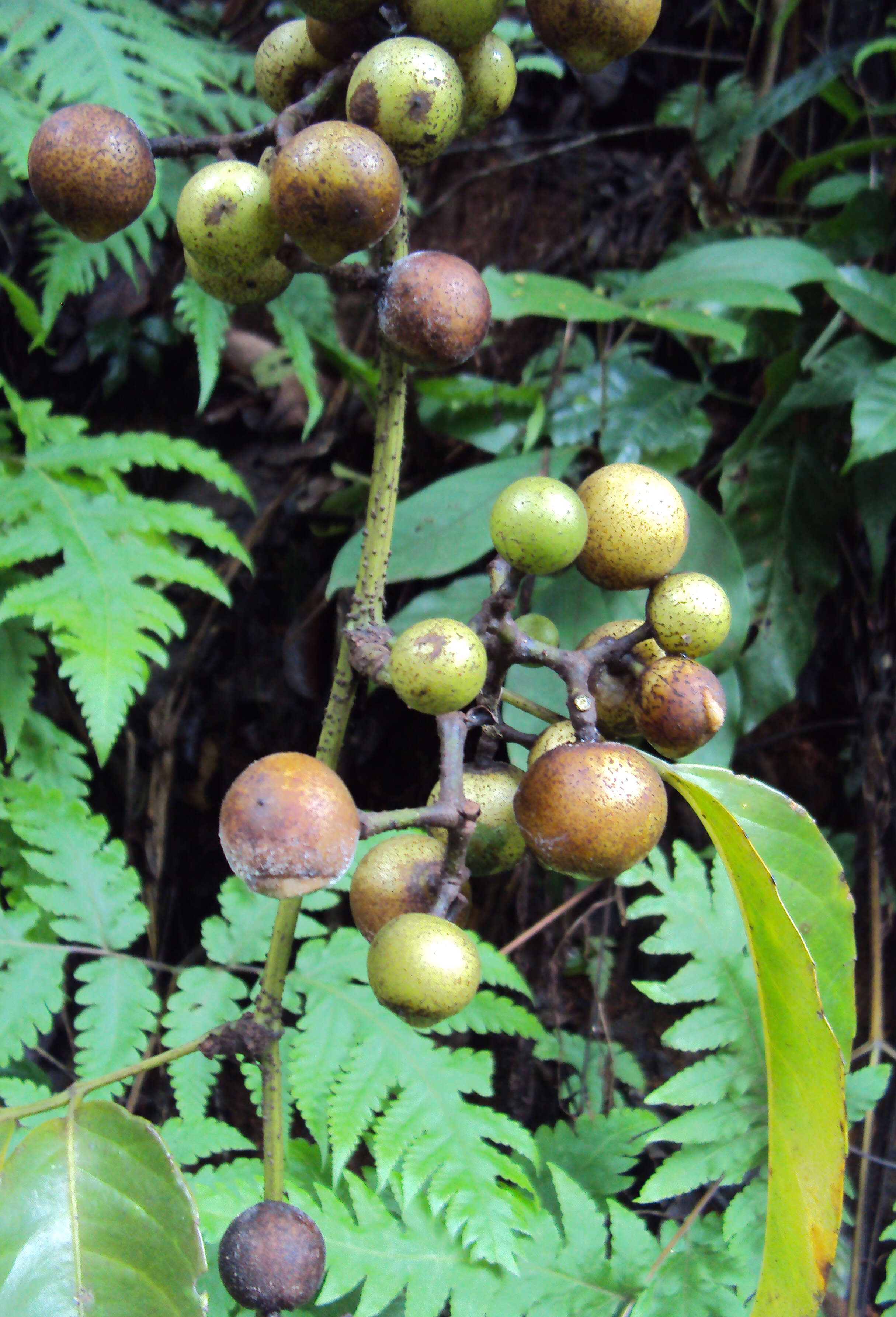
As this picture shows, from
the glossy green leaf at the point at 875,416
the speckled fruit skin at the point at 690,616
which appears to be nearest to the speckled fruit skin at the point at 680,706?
the speckled fruit skin at the point at 690,616

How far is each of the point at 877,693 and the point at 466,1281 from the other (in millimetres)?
1004

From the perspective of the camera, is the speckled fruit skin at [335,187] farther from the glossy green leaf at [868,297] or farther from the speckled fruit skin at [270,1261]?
the glossy green leaf at [868,297]

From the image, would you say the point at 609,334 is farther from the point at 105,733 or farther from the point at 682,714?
the point at 682,714

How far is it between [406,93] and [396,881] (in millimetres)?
449

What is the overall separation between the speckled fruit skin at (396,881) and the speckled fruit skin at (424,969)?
0.05 metres

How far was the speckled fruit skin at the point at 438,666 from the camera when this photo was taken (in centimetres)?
51

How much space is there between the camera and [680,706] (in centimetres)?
54

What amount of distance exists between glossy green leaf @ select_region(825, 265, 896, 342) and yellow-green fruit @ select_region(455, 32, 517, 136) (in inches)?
33.9

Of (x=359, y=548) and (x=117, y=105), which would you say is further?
(x=117, y=105)

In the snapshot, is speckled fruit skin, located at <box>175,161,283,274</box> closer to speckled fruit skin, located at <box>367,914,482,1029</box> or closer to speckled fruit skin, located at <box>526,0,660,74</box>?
speckled fruit skin, located at <box>526,0,660,74</box>

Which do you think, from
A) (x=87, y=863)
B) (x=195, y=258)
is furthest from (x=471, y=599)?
(x=195, y=258)

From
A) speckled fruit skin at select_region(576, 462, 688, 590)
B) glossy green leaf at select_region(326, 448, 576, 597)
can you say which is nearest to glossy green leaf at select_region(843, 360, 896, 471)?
glossy green leaf at select_region(326, 448, 576, 597)

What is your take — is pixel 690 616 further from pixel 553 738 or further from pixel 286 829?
pixel 286 829

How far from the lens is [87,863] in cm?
116
